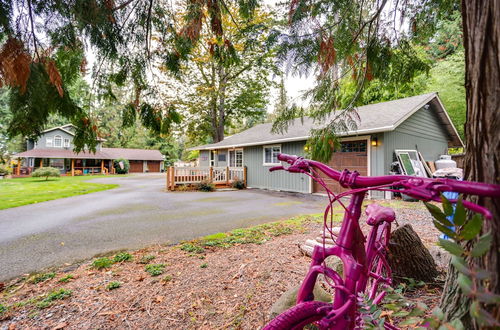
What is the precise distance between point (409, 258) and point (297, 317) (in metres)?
1.78

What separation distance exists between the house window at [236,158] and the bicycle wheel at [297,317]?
13440 millimetres

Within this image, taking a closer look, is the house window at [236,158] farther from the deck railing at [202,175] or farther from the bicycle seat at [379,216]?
the bicycle seat at [379,216]

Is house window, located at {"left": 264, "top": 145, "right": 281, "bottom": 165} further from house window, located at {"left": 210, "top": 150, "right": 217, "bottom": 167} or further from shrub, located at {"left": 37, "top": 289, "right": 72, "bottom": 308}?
shrub, located at {"left": 37, "top": 289, "right": 72, "bottom": 308}

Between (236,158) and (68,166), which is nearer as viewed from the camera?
(236,158)

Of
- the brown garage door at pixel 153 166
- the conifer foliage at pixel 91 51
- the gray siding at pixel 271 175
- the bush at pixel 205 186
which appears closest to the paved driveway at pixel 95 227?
the conifer foliage at pixel 91 51

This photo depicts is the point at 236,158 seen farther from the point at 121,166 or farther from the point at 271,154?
the point at 121,166

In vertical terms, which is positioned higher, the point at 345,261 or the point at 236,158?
the point at 236,158

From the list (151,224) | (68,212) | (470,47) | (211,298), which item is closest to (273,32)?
(470,47)

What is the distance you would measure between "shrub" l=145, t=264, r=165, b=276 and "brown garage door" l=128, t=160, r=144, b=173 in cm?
3267

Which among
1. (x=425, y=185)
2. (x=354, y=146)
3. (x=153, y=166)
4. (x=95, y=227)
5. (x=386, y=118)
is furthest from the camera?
(x=153, y=166)

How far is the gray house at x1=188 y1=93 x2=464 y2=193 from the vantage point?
801cm

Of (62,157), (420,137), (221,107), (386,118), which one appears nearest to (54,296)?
(386,118)

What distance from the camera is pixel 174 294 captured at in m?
2.14

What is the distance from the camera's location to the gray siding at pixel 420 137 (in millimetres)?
8218
